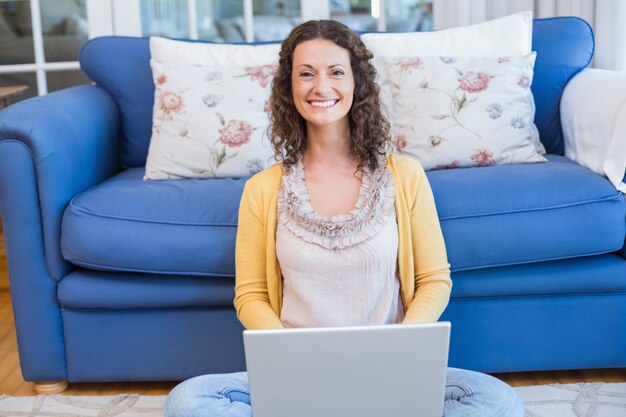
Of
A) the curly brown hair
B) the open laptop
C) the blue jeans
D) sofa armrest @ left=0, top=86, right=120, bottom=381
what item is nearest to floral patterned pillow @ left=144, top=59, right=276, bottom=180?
sofa armrest @ left=0, top=86, right=120, bottom=381

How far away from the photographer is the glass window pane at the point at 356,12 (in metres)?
3.37

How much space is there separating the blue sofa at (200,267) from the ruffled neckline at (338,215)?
0.41 meters

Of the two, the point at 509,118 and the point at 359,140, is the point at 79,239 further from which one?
the point at 509,118

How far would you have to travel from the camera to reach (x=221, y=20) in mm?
3383

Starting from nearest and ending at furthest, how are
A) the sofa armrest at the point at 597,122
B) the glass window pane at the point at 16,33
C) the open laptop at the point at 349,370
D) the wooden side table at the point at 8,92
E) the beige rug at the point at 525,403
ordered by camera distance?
the open laptop at the point at 349,370 < the beige rug at the point at 525,403 < the sofa armrest at the point at 597,122 < the wooden side table at the point at 8,92 < the glass window pane at the point at 16,33

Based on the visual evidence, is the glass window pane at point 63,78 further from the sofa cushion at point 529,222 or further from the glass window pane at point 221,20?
the sofa cushion at point 529,222

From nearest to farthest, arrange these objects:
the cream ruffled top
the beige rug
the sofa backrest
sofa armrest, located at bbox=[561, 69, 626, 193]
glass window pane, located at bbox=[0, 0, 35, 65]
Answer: the cream ruffled top < the beige rug < sofa armrest, located at bbox=[561, 69, 626, 193] < the sofa backrest < glass window pane, located at bbox=[0, 0, 35, 65]

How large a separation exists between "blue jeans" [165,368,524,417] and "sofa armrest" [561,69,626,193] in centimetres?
80

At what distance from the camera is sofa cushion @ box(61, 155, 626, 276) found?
205cm

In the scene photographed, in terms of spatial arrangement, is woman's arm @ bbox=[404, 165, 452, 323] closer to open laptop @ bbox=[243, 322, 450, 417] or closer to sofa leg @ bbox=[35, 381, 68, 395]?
open laptop @ bbox=[243, 322, 450, 417]

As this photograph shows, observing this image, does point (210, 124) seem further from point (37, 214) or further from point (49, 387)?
point (49, 387)

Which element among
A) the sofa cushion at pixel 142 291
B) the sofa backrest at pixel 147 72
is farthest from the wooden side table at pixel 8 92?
the sofa cushion at pixel 142 291

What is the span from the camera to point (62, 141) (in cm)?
220

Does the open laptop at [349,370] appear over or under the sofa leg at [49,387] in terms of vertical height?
over
